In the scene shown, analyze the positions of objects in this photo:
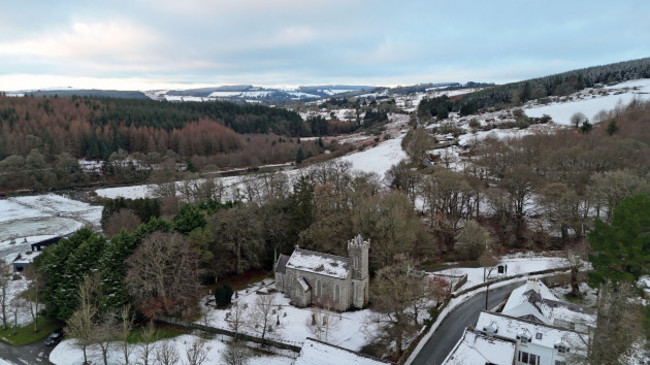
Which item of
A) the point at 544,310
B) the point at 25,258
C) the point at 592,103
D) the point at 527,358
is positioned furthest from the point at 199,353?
the point at 592,103

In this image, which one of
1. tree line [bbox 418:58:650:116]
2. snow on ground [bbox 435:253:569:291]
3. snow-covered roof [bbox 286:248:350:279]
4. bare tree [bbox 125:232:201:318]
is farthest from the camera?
tree line [bbox 418:58:650:116]

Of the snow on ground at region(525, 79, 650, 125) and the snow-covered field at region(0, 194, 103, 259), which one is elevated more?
the snow on ground at region(525, 79, 650, 125)

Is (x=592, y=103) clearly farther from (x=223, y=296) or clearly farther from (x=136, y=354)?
(x=136, y=354)

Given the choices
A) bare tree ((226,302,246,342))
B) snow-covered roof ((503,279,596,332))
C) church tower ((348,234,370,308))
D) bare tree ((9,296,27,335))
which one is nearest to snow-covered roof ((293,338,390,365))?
bare tree ((226,302,246,342))

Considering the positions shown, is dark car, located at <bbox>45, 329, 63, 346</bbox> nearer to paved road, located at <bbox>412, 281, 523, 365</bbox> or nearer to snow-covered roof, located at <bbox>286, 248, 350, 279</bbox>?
snow-covered roof, located at <bbox>286, 248, 350, 279</bbox>

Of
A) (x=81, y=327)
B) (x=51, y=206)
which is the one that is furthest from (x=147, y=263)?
(x=51, y=206)
